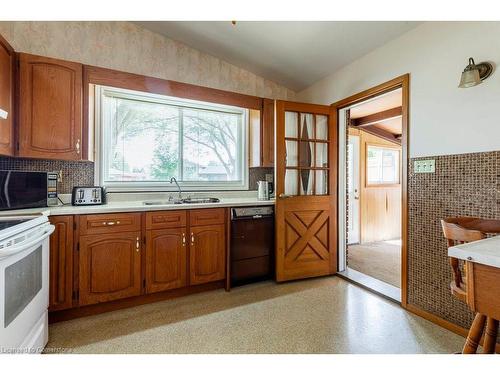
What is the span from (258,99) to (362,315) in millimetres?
2549

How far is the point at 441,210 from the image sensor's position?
6.15 feet

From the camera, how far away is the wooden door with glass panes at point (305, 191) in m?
2.68

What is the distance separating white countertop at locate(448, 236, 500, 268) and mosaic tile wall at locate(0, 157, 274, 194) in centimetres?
281

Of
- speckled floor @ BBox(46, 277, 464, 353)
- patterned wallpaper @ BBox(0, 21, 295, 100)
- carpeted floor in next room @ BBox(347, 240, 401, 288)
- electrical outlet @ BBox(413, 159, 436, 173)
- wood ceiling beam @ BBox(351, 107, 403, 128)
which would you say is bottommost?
speckled floor @ BBox(46, 277, 464, 353)

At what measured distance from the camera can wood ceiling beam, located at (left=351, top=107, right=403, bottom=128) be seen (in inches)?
147

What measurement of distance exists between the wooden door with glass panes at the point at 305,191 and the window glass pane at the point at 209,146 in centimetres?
86

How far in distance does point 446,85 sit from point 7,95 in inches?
129

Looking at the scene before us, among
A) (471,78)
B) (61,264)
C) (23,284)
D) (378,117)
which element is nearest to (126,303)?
(61,264)

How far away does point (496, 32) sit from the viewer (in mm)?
1581

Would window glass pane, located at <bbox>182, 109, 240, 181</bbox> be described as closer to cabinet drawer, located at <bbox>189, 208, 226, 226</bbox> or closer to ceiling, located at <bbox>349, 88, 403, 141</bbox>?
cabinet drawer, located at <bbox>189, 208, 226, 226</bbox>

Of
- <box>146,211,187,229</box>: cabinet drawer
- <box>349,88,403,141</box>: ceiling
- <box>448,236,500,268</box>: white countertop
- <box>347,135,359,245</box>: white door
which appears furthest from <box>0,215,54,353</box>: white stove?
<box>347,135,359,245</box>: white door

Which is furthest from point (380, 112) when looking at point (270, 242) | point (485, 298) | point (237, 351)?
point (237, 351)

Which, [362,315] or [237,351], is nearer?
[237,351]
